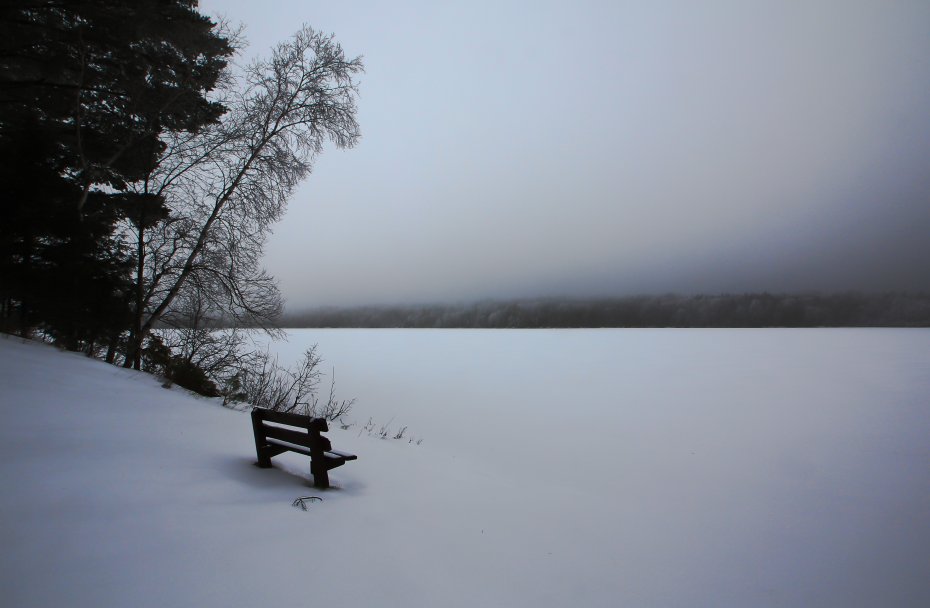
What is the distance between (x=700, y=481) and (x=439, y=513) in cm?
623

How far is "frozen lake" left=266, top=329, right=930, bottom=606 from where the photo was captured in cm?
532

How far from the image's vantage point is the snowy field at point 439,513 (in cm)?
335

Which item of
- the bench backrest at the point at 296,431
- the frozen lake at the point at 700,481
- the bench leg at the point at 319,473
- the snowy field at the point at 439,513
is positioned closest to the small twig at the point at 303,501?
the snowy field at the point at 439,513

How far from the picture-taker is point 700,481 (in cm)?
912

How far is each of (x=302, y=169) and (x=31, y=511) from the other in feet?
38.0

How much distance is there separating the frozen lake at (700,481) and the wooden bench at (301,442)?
150cm

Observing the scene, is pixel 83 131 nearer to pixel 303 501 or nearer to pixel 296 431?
→ pixel 296 431

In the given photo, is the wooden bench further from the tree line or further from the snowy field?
the tree line

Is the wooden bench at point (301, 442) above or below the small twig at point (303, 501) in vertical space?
above

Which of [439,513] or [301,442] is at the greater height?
[301,442]

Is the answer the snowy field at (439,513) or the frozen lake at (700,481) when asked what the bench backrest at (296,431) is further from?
the frozen lake at (700,481)

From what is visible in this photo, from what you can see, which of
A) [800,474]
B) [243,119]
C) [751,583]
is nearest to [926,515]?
[800,474]

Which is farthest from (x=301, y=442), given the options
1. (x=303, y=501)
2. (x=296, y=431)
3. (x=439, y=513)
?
(x=439, y=513)

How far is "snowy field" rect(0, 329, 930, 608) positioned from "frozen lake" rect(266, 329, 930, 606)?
0.05m
